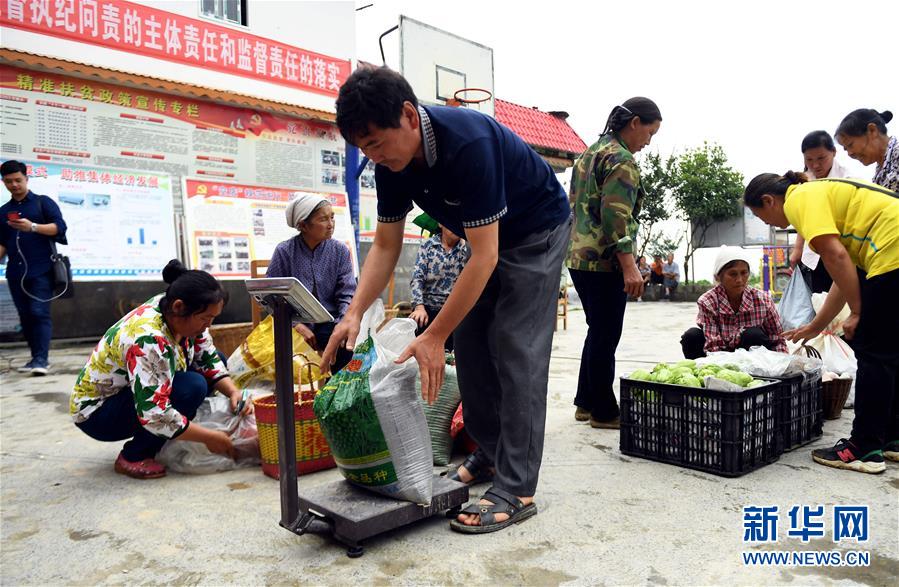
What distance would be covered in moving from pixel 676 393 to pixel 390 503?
139 cm

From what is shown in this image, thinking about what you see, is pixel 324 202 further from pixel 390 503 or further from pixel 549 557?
pixel 549 557

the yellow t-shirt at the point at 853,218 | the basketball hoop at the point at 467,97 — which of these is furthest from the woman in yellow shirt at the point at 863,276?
the basketball hoop at the point at 467,97

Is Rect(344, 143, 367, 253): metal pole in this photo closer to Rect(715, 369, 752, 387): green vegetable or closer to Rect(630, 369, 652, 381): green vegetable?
Rect(630, 369, 652, 381): green vegetable

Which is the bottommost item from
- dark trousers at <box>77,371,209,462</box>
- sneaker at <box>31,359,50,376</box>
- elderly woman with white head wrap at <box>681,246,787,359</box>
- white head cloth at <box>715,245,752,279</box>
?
sneaker at <box>31,359,50,376</box>

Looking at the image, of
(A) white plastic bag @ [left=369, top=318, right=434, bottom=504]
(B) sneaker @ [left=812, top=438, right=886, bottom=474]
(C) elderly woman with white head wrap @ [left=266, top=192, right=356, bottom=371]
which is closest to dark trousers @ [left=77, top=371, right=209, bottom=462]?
(C) elderly woman with white head wrap @ [left=266, top=192, right=356, bottom=371]

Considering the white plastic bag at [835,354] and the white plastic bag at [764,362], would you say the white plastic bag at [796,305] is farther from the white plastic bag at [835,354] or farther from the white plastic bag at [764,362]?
the white plastic bag at [764,362]

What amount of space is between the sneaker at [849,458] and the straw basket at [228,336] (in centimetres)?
403

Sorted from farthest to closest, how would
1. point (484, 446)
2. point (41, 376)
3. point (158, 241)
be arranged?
point (158, 241) < point (41, 376) < point (484, 446)

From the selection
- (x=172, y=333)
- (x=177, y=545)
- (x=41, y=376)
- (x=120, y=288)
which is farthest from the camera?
(x=120, y=288)

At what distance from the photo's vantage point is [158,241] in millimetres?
6301

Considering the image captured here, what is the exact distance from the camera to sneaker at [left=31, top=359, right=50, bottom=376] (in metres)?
5.18

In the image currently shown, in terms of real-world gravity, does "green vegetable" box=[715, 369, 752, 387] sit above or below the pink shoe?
above

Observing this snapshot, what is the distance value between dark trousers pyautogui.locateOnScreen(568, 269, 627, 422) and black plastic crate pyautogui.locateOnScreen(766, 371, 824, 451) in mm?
795

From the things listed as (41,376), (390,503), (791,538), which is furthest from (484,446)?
(41,376)
